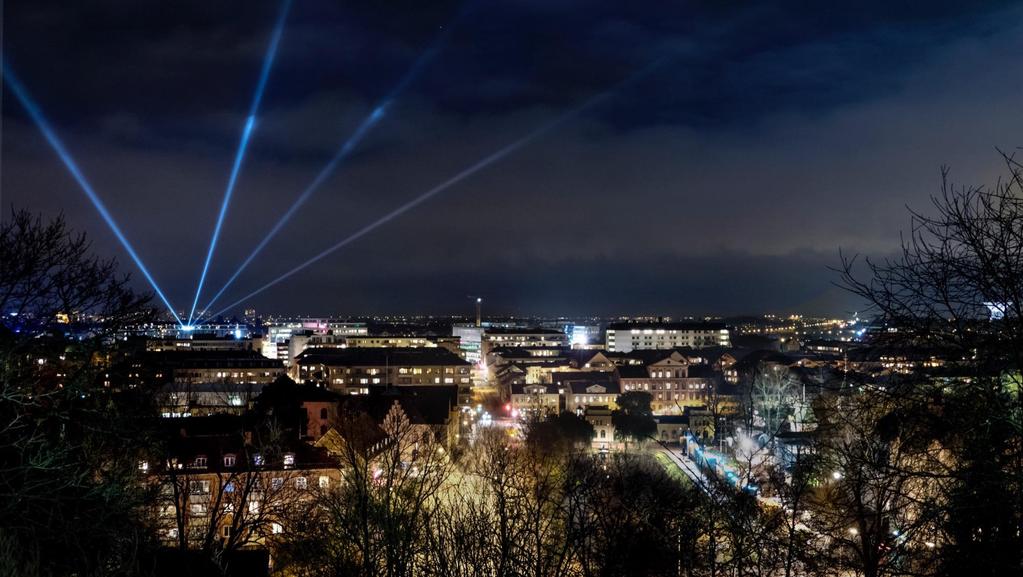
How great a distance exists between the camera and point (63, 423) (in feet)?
24.5

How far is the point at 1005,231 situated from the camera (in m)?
3.90

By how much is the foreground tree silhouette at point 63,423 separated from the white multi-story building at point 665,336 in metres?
70.5

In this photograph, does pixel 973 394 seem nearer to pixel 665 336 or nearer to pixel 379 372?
pixel 379 372

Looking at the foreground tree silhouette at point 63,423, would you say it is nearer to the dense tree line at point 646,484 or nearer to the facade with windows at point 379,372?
the dense tree line at point 646,484

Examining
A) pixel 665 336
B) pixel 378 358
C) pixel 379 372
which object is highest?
pixel 665 336

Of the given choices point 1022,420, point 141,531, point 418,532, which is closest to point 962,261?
point 1022,420

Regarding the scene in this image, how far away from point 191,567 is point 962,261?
8.80 metres

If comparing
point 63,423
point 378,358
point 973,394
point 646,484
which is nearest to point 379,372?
point 378,358

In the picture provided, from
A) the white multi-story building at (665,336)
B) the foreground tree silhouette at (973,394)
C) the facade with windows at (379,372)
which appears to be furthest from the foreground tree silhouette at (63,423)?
the white multi-story building at (665,336)

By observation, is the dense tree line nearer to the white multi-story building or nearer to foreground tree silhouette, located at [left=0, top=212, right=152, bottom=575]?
foreground tree silhouette, located at [left=0, top=212, right=152, bottom=575]

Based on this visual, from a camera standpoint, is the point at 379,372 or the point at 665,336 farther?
the point at 665,336

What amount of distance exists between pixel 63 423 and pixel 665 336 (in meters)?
73.5

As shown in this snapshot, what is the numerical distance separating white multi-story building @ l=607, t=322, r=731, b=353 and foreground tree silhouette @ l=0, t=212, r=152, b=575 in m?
70.5

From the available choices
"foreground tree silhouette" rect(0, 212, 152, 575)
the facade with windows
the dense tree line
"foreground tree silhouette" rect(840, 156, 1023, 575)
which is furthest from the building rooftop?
"foreground tree silhouette" rect(840, 156, 1023, 575)
